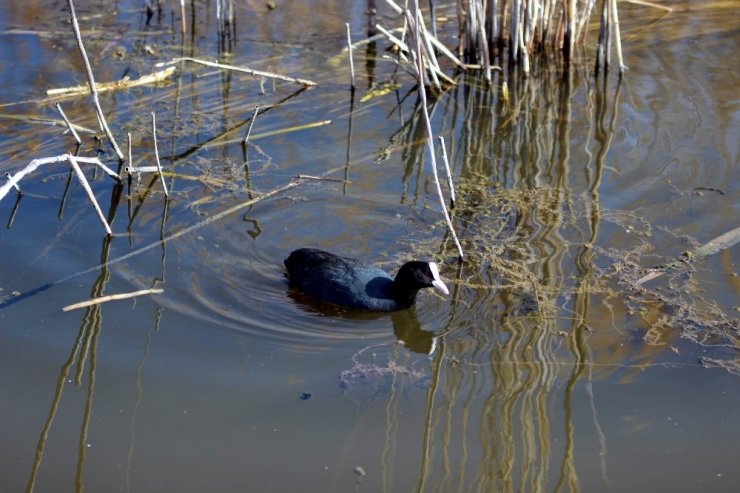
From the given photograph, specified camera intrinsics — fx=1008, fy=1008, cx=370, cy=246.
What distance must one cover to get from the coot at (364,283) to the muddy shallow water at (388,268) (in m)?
0.08

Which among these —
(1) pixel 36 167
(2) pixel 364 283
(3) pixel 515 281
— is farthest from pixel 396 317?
(1) pixel 36 167

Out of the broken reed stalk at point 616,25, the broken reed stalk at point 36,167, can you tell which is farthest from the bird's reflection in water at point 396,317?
the broken reed stalk at point 616,25

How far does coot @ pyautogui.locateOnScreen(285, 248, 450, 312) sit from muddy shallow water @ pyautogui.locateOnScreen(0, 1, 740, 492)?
0.08 metres

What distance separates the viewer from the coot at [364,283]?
4.68 m

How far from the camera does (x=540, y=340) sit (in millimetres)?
4391

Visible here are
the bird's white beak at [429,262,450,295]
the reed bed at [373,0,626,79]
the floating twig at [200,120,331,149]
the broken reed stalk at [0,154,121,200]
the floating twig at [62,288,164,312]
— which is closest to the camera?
the broken reed stalk at [0,154,121,200]

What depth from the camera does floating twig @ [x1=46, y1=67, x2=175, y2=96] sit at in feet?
23.6

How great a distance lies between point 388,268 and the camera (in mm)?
5203

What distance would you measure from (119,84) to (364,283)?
11.7ft

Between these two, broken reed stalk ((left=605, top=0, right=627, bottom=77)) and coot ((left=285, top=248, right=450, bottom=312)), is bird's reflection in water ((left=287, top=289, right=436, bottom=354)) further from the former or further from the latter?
broken reed stalk ((left=605, top=0, right=627, bottom=77))

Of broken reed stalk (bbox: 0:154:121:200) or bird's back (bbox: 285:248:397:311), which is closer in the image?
broken reed stalk (bbox: 0:154:121:200)

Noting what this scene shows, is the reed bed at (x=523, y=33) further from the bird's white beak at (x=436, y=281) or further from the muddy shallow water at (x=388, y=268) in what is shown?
the bird's white beak at (x=436, y=281)

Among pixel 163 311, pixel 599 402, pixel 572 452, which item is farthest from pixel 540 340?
pixel 163 311

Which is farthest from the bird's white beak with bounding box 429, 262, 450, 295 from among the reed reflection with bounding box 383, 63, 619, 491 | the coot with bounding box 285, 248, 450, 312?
the reed reflection with bounding box 383, 63, 619, 491
